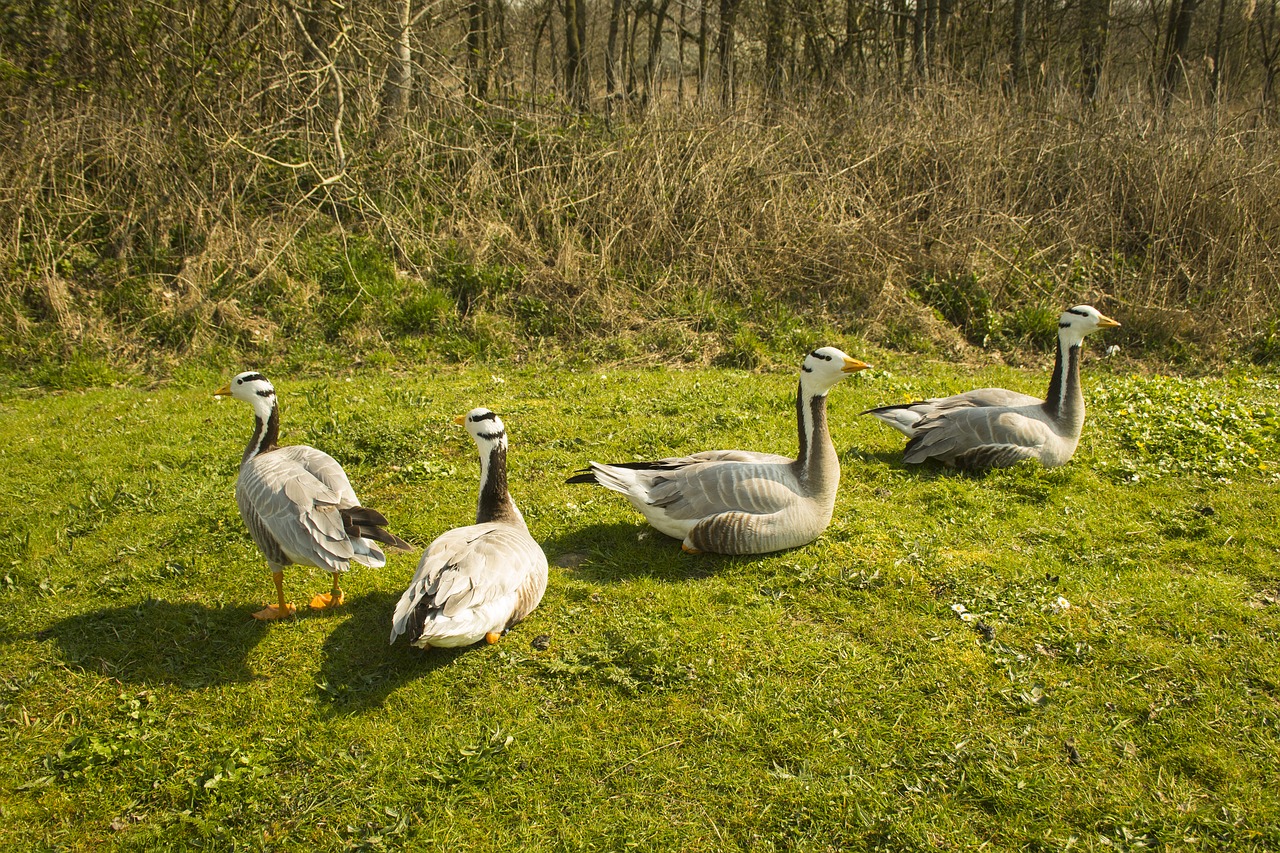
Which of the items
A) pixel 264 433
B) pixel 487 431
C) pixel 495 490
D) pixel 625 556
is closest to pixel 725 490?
pixel 625 556

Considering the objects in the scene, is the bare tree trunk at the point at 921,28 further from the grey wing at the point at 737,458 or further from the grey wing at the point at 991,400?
the grey wing at the point at 737,458

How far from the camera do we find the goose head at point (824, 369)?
18.3 ft

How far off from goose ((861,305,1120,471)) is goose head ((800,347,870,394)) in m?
1.75

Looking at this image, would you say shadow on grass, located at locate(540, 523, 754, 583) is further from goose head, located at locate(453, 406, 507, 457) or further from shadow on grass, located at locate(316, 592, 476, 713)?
shadow on grass, located at locate(316, 592, 476, 713)

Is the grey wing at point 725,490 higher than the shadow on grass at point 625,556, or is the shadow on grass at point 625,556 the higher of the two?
the grey wing at point 725,490

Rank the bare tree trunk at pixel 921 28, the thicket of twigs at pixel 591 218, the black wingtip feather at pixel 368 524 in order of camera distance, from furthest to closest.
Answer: the bare tree trunk at pixel 921 28 → the thicket of twigs at pixel 591 218 → the black wingtip feather at pixel 368 524

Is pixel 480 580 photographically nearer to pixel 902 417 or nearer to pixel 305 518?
pixel 305 518

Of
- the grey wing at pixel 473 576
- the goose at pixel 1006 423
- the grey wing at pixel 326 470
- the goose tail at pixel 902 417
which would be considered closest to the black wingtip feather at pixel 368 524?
the grey wing at pixel 326 470

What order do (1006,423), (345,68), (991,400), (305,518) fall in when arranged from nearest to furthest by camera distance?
(305,518) → (1006,423) → (991,400) → (345,68)

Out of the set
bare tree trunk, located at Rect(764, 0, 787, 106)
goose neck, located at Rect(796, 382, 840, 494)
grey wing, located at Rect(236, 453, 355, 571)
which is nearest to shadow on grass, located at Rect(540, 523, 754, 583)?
goose neck, located at Rect(796, 382, 840, 494)

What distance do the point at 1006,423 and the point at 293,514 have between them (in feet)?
18.5

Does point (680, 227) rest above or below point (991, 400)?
above

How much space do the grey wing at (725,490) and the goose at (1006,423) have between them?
6.54 feet

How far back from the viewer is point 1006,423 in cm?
685
